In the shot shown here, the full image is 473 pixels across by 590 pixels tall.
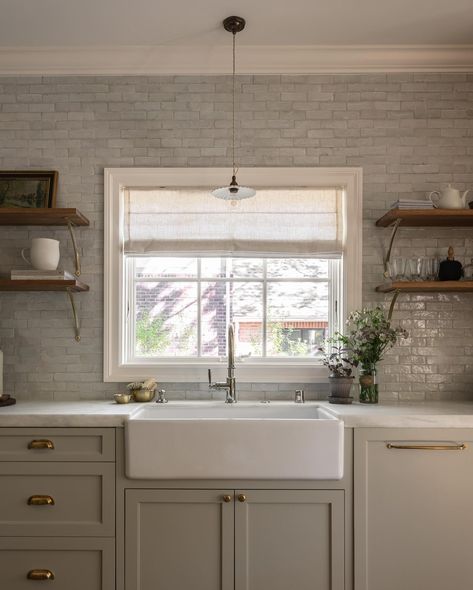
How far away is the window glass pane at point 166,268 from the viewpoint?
3027mm

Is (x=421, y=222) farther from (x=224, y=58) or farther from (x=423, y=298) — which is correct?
(x=224, y=58)

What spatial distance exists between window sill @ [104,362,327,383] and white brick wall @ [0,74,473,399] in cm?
5

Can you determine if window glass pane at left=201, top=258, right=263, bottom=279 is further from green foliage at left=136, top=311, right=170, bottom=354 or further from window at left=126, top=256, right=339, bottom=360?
green foliage at left=136, top=311, right=170, bottom=354

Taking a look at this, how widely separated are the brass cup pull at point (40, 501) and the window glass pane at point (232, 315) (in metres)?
1.10

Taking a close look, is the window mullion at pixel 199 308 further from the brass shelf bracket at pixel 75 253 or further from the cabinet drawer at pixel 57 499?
the cabinet drawer at pixel 57 499

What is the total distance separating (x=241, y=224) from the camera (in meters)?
2.94

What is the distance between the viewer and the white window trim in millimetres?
2900

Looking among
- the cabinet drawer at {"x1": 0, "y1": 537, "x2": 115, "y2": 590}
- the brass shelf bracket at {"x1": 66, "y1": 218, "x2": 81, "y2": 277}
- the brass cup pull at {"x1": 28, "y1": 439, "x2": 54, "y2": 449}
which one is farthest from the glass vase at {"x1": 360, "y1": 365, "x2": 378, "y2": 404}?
the brass shelf bracket at {"x1": 66, "y1": 218, "x2": 81, "y2": 277}

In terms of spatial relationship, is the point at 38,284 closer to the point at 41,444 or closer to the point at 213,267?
the point at 41,444

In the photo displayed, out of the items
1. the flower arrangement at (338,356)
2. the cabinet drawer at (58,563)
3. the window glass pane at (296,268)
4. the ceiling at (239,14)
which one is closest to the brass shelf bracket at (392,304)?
the flower arrangement at (338,356)

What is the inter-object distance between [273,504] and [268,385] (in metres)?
0.75

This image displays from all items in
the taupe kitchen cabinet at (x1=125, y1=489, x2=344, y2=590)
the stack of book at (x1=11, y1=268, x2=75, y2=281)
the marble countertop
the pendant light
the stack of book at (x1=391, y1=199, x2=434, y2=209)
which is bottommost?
the taupe kitchen cabinet at (x1=125, y1=489, x2=344, y2=590)

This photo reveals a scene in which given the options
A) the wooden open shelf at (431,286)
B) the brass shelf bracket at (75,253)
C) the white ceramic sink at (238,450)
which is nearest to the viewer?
the white ceramic sink at (238,450)

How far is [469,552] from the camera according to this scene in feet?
7.47
